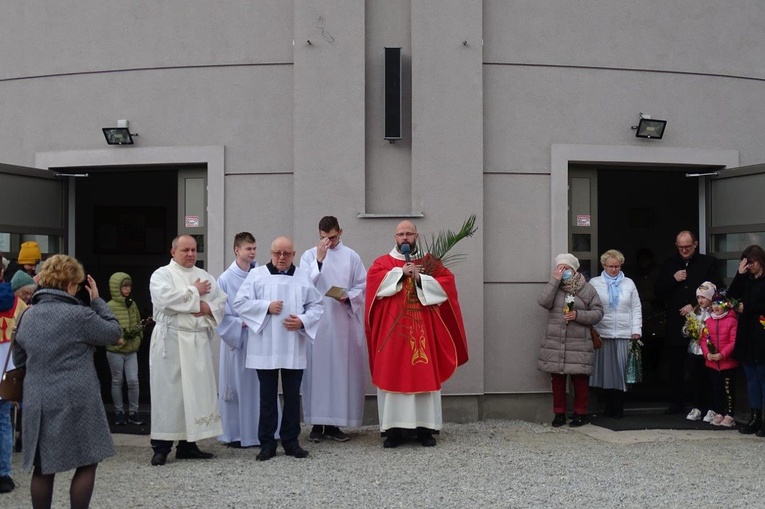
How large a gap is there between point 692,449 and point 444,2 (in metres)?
4.93

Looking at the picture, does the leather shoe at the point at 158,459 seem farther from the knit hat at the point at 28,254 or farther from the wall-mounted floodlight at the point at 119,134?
the wall-mounted floodlight at the point at 119,134

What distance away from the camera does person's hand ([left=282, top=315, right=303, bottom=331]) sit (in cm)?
773

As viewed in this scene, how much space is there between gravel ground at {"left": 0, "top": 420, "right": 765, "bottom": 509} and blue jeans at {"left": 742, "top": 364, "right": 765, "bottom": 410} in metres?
0.36

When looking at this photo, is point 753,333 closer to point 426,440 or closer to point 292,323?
point 426,440

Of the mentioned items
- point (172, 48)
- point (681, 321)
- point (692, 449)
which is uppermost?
point (172, 48)

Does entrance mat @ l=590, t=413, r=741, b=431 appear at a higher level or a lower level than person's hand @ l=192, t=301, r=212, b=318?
lower

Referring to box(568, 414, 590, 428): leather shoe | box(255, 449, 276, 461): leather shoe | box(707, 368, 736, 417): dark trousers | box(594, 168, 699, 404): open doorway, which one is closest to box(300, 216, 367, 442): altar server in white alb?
box(255, 449, 276, 461): leather shoe

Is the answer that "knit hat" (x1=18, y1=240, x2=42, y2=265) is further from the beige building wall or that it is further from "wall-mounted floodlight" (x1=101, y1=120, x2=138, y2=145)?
"wall-mounted floodlight" (x1=101, y1=120, x2=138, y2=145)

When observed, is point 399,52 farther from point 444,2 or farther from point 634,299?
point 634,299

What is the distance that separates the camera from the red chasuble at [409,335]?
8227 mm

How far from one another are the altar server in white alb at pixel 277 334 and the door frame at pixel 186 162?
6.54 feet

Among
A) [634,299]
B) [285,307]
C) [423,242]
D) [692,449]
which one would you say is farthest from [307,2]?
[692,449]

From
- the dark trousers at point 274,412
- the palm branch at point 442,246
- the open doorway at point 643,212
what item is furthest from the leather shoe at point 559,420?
the open doorway at point 643,212

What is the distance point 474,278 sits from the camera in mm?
9516
